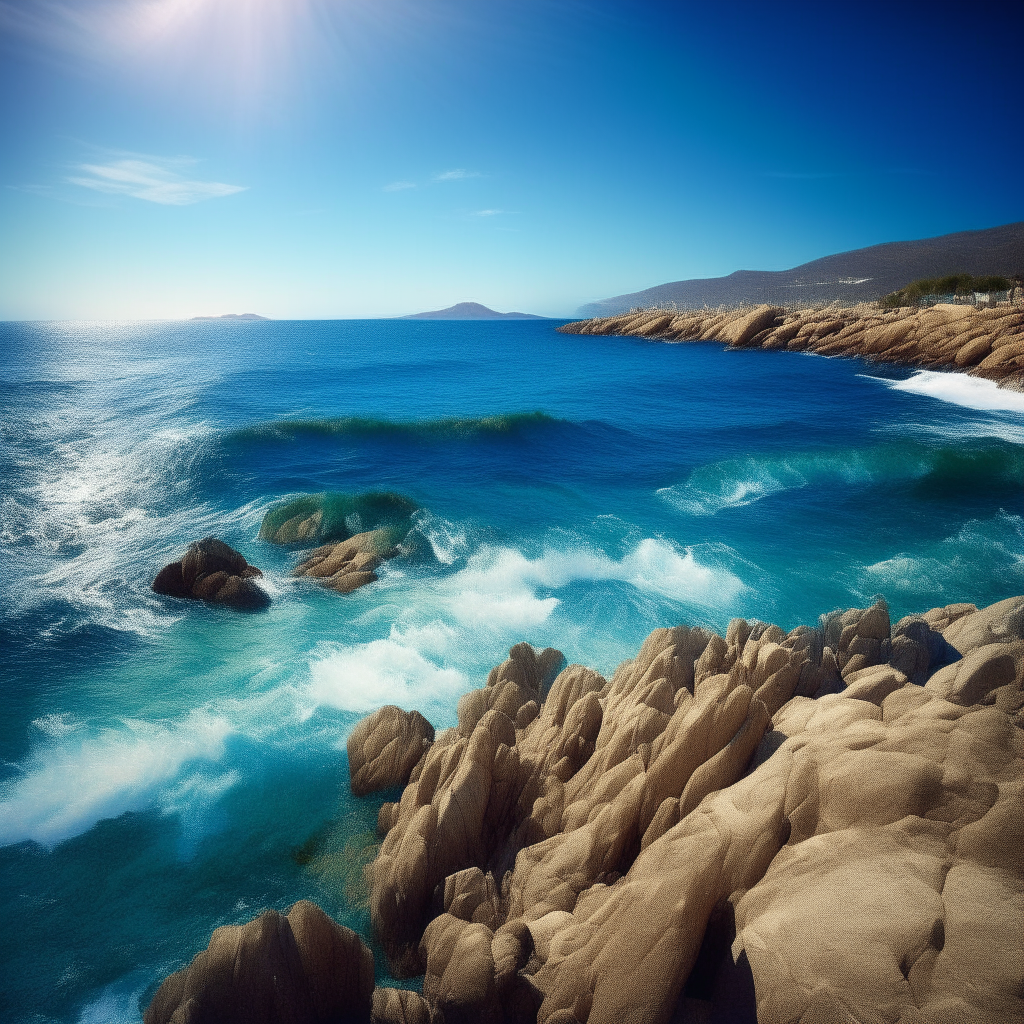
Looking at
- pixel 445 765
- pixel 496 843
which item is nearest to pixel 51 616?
pixel 445 765

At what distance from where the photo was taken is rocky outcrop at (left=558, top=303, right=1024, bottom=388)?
5891cm

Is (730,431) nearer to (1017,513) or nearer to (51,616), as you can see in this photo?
(1017,513)

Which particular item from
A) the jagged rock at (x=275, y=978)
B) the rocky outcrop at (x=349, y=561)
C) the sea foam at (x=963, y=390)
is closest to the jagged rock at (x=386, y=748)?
the jagged rock at (x=275, y=978)

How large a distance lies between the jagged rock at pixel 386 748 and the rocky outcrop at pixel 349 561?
8422 mm

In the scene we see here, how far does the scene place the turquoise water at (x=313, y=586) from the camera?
423 inches

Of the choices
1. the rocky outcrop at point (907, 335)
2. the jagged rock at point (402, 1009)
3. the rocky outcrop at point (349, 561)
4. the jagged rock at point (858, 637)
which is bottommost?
the jagged rock at point (402, 1009)

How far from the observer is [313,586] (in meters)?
21.0

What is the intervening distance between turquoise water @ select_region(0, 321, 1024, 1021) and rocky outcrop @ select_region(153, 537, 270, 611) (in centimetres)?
68

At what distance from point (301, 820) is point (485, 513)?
17310mm

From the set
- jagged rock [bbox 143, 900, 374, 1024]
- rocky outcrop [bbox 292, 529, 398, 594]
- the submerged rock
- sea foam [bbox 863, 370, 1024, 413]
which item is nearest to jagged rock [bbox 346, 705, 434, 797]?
jagged rock [bbox 143, 900, 374, 1024]

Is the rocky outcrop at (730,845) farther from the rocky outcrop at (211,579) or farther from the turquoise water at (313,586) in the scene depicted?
the rocky outcrop at (211,579)

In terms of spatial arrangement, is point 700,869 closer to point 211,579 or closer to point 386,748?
point 386,748

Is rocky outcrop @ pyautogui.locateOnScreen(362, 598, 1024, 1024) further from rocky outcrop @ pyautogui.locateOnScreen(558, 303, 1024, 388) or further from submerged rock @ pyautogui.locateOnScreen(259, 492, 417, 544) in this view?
rocky outcrop @ pyautogui.locateOnScreen(558, 303, 1024, 388)

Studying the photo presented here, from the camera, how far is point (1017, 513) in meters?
27.3
